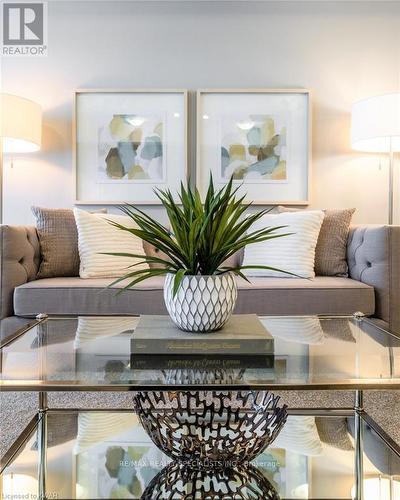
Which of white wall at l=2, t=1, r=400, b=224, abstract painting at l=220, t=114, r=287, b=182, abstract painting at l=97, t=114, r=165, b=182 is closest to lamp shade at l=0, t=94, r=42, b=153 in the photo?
white wall at l=2, t=1, r=400, b=224

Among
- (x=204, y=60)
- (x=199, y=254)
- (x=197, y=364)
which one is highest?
(x=204, y=60)

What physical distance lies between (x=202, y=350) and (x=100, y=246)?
4.67 feet

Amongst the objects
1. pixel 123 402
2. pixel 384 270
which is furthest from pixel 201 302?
pixel 384 270

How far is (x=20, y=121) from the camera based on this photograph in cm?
251

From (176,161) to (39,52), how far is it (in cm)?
111

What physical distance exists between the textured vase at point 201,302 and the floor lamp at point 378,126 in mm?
1803

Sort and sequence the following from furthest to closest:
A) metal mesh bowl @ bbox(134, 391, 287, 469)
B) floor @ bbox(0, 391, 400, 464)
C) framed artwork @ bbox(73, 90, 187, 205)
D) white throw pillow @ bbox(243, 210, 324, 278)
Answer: framed artwork @ bbox(73, 90, 187, 205) → white throw pillow @ bbox(243, 210, 324, 278) → floor @ bbox(0, 391, 400, 464) → metal mesh bowl @ bbox(134, 391, 287, 469)

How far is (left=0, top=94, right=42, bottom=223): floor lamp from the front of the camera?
2.46 meters

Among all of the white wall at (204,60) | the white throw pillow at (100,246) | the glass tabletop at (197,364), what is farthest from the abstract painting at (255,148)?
the glass tabletop at (197,364)

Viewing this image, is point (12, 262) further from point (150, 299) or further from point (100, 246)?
point (150, 299)

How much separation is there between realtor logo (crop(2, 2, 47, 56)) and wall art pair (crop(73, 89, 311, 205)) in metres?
0.45

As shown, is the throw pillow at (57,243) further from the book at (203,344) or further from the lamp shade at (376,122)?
the lamp shade at (376,122)

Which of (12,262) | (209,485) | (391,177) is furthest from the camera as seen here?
(391,177)

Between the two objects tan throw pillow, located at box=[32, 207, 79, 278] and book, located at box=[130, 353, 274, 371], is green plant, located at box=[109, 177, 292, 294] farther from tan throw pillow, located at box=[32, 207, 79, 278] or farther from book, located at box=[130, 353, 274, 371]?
tan throw pillow, located at box=[32, 207, 79, 278]
